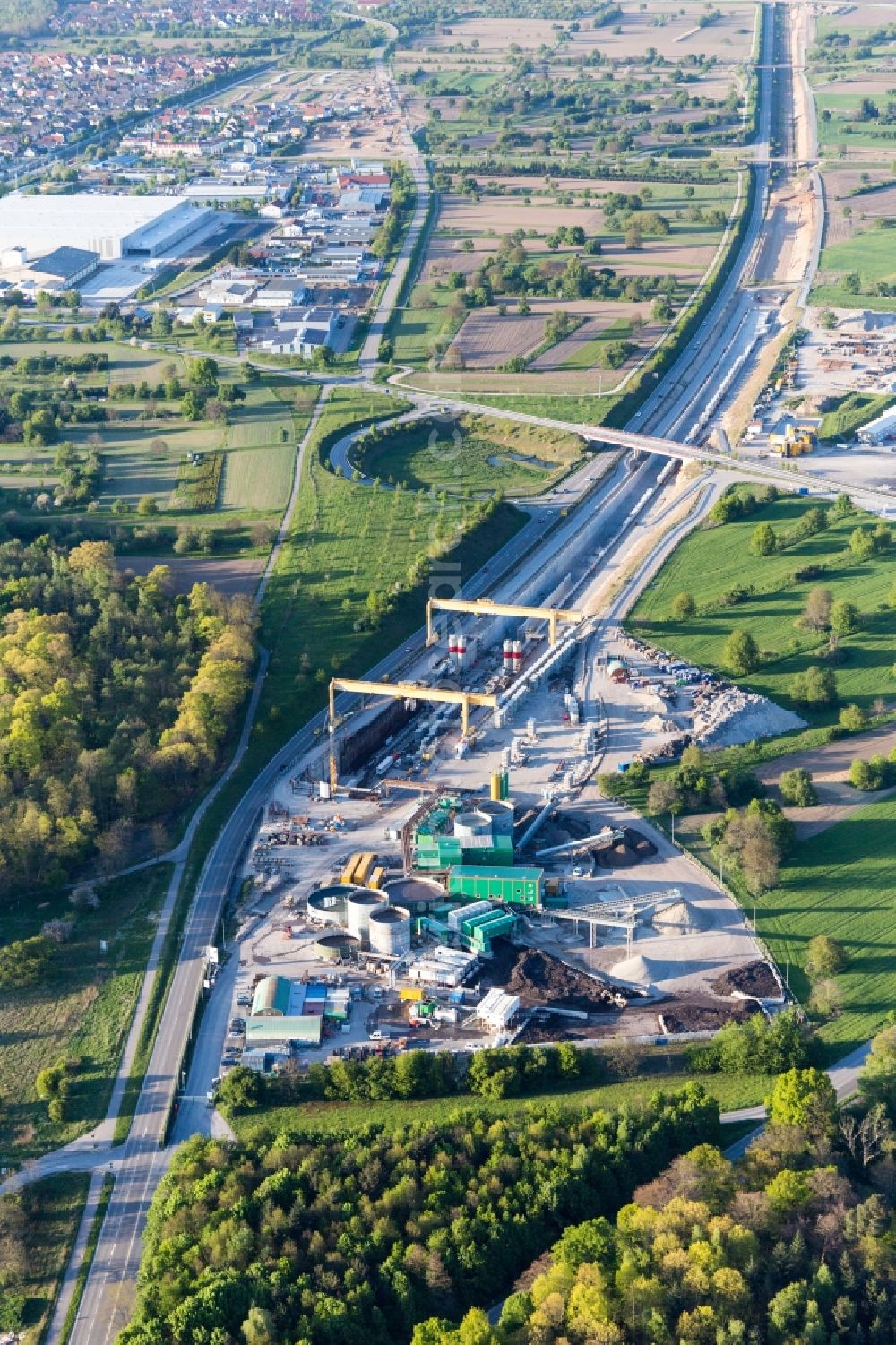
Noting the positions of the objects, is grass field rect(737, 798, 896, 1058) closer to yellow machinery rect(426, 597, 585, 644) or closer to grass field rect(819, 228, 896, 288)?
yellow machinery rect(426, 597, 585, 644)

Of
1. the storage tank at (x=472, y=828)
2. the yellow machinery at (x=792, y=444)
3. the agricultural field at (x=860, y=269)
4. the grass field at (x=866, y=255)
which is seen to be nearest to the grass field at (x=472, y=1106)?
the storage tank at (x=472, y=828)

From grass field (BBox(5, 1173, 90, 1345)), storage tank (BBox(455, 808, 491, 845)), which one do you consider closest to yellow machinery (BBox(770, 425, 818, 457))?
storage tank (BBox(455, 808, 491, 845))

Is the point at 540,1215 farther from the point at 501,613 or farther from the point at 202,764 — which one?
the point at 501,613

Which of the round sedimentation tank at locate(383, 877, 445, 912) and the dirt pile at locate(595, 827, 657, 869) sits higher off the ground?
the round sedimentation tank at locate(383, 877, 445, 912)

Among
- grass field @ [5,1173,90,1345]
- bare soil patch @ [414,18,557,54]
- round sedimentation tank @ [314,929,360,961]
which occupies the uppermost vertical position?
bare soil patch @ [414,18,557,54]

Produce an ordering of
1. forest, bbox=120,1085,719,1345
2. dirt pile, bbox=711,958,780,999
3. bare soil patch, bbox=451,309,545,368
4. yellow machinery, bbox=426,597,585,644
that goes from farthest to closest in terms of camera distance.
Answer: bare soil patch, bbox=451,309,545,368, yellow machinery, bbox=426,597,585,644, dirt pile, bbox=711,958,780,999, forest, bbox=120,1085,719,1345

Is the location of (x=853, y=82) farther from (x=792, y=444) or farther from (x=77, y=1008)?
(x=77, y=1008)

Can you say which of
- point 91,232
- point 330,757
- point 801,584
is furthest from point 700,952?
point 91,232
